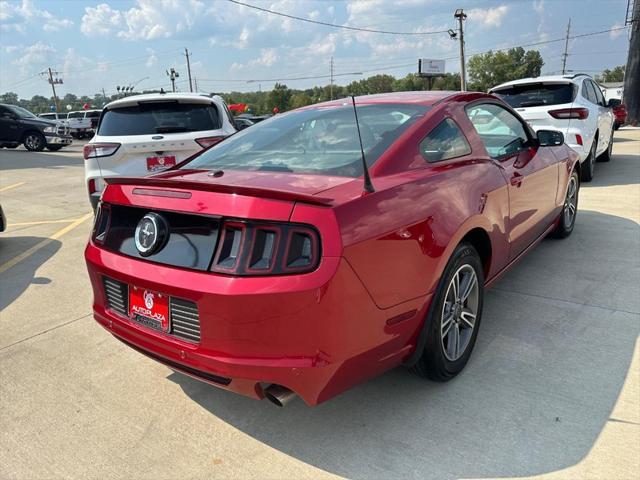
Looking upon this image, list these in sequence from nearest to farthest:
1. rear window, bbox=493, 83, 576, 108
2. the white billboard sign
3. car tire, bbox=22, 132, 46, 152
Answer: rear window, bbox=493, 83, 576, 108
car tire, bbox=22, 132, 46, 152
the white billboard sign

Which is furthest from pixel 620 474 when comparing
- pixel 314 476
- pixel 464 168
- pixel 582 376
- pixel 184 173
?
pixel 184 173

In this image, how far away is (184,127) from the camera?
19.1 feet

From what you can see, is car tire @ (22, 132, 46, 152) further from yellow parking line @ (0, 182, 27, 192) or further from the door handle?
the door handle

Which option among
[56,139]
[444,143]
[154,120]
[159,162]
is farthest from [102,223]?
[56,139]

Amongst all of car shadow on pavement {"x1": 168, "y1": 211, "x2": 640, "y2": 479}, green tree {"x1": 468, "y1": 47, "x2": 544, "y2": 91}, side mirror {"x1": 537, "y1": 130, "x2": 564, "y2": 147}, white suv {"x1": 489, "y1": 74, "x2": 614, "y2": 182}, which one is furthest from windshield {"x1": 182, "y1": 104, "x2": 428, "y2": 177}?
Result: green tree {"x1": 468, "y1": 47, "x2": 544, "y2": 91}

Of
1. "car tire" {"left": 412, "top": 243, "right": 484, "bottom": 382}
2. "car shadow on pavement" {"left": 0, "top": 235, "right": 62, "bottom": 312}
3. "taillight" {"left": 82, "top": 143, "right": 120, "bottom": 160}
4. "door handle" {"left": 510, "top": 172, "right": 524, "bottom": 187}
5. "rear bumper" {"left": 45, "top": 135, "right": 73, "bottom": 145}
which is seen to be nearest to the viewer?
"car tire" {"left": 412, "top": 243, "right": 484, "bottom": 382}

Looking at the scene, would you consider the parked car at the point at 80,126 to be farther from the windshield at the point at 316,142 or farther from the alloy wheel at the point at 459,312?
the alloy wheel at the point at 459,312

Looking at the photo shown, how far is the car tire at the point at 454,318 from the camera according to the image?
2508 millimetres

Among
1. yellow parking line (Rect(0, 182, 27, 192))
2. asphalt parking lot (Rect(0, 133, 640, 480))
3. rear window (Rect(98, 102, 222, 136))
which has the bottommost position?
asphalt parking lot (Rect(0, 133, 640, 480))

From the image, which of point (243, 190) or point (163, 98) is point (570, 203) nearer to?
point (243, 190)

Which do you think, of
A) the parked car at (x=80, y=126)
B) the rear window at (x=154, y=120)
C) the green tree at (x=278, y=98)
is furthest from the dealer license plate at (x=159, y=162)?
the green tree at (x=278, y=98)

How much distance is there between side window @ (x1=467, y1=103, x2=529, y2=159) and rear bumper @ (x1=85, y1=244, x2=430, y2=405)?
1.76m

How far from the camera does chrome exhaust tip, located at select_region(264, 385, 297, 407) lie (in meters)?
2.05

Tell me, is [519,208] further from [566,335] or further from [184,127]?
[184,127]
